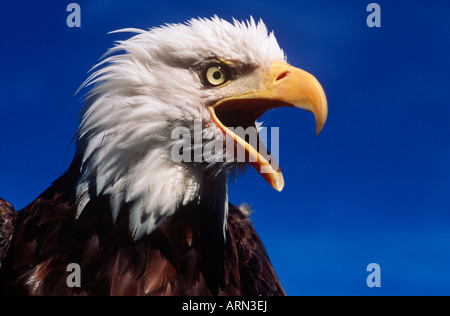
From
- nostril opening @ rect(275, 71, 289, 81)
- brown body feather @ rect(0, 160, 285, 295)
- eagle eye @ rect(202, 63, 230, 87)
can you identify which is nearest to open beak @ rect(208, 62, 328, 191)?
nostril opening @ rect(275, 71, 289, 81)

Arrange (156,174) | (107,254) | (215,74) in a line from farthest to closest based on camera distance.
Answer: (215,74), (156,174), (107,254)

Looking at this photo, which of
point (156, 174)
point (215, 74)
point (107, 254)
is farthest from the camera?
point (215, 74)

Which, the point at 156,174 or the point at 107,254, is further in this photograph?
the point at 156,174

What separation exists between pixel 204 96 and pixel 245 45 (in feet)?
1.89

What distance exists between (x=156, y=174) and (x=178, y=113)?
485mm

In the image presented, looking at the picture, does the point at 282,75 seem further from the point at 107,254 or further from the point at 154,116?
the point at 107,254

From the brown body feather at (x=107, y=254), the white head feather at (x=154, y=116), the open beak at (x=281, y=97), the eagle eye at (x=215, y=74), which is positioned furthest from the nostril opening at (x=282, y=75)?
the brown body feather at (x=107, y=254)

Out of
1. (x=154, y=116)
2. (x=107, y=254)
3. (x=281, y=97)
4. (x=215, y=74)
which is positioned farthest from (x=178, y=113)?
(x=107, y=254)

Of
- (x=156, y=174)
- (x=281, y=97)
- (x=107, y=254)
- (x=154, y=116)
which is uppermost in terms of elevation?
(x=281, y=97)

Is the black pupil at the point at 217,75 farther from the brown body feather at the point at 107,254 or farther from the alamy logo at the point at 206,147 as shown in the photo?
the brown body feather at the point at 107,254

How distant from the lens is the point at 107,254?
280cm

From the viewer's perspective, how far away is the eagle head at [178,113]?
2955mm

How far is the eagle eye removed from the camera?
3201mm

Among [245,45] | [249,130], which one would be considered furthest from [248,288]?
[245,45]
